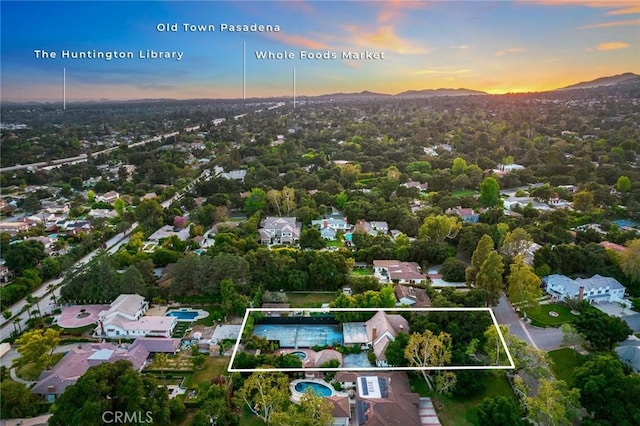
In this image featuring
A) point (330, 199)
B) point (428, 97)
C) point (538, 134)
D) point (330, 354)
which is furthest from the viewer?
point (428, 97)

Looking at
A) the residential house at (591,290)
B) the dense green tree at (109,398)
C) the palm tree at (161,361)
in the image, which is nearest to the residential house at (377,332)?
the palm tree at (161,361)

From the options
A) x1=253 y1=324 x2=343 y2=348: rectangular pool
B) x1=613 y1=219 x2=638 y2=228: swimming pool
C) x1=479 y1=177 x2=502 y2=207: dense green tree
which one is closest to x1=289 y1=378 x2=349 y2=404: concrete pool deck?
x1=253 y1=324 x2=343 y2=348: rectangular pool

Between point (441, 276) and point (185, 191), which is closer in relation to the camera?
point (441, 276)

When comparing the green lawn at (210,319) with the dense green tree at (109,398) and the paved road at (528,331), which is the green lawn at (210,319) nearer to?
the dense green tree at (109,398)

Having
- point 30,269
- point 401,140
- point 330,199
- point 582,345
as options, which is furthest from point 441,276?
point 401,140

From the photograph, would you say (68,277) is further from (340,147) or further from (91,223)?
(340,147)

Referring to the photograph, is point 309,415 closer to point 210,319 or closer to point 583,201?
point 210,319
